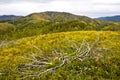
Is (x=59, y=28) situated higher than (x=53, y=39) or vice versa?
(x=53, y=39)

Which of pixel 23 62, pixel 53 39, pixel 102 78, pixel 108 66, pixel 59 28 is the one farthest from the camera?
pixel 59 28

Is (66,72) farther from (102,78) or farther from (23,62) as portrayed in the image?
(23,62)

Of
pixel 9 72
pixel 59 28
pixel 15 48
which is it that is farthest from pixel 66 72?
pixel 59 28

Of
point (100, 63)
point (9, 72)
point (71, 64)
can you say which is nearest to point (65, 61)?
point (71, 64)

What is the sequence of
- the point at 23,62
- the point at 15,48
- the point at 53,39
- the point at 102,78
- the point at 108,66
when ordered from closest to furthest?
the point at 102,78, the point at 108,66, the point at 23,62, the point at 15,48, the point at 53,39

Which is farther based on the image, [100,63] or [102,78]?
[100,63]

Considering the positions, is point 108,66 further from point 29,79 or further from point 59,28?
point 59,28
